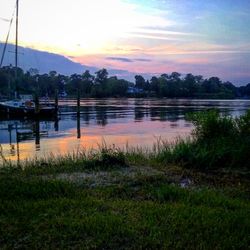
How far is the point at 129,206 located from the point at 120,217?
2.22 feet

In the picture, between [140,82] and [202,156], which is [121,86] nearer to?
[140,82]

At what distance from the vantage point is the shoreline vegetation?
5.55 m

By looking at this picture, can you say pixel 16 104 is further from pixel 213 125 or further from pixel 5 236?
pixel 5 236

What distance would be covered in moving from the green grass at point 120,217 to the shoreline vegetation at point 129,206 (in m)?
0.01

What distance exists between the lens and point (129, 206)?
7031 millimetres

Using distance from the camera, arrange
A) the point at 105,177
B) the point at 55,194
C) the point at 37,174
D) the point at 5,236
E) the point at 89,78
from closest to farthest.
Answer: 1. the point at 5,236
2. the point at 55,194
3. the point at 105,177
4. the point at 37,174
5. the point at 89,78

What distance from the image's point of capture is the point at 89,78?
177000 millimetres

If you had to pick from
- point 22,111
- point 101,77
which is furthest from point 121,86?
point 22,111

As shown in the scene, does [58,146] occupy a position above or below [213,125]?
below

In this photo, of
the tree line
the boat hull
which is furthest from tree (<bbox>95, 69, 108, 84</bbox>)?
the boat hull

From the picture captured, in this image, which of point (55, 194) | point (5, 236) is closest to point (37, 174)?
point (55, 194)

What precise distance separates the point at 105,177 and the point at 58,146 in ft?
53.7

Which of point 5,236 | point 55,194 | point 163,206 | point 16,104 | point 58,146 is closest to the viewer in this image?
point 5,236

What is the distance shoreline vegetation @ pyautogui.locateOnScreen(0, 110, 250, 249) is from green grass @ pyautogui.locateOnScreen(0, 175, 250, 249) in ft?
0.04
